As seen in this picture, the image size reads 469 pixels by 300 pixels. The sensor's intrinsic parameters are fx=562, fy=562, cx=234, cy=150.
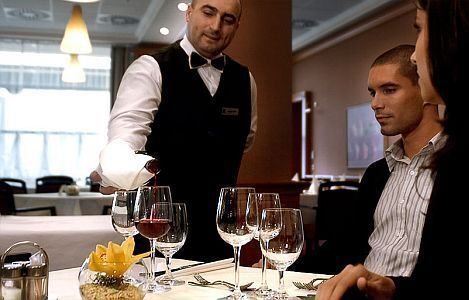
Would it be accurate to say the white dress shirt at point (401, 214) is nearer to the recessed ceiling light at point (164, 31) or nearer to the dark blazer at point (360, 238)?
the dark blazer at point (360, 238)

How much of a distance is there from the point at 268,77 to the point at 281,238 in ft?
9.72

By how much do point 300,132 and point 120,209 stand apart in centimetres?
925

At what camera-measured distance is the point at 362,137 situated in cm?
809

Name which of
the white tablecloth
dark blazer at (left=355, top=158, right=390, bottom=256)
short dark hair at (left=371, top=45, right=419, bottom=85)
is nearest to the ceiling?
the white tablecloth

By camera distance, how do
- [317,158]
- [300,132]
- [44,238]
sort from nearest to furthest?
1. [44,238]
2. [317,158]
3. [300,132]

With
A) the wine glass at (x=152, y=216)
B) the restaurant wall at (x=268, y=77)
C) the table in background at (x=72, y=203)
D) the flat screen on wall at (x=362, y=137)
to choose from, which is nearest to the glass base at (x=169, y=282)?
the wine glass at (x=152, y=216)

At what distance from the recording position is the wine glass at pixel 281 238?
1.29 m

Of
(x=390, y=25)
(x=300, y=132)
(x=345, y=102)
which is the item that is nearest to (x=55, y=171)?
(x=300, y=132)

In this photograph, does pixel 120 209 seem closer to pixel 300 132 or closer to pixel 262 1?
pixel 262 1

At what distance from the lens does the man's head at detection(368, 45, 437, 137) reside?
1985mm

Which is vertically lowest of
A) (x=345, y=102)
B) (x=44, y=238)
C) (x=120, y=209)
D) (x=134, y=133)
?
(x=44, y=238)

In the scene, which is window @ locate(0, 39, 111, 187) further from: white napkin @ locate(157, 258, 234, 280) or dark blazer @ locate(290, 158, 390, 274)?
white napkin @ locate(157, 258, 234, 280)

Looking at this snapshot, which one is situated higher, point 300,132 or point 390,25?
point 390,25

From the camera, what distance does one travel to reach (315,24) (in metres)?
8.75
